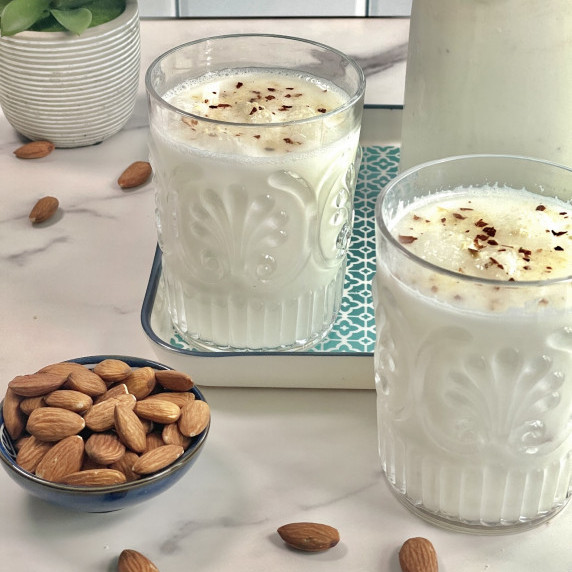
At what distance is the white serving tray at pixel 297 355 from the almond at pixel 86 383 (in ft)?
0.22

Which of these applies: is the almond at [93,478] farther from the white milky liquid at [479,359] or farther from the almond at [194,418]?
the white milky liquid at [479,359]

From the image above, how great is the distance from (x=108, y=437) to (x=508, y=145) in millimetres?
388

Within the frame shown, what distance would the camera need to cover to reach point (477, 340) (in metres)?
0.58

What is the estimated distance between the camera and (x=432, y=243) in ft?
2.05

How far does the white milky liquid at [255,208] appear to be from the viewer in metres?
0.70

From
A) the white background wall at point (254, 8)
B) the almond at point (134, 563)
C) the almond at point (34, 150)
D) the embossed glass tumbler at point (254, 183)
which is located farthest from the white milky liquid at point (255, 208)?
the white background wall at point (254, 8)

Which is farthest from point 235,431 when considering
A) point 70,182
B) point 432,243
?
point 70,182

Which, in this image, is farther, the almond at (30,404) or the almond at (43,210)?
the almond at (43,210)

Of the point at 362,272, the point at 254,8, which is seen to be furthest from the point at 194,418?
the point at 254,8

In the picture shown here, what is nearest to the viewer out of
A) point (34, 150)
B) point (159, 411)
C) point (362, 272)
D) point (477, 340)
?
→ point (477, 340)

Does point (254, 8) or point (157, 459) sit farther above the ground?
point (157, 459)

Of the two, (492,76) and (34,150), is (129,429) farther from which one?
(34,150)

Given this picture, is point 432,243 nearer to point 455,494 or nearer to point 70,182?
point 455,494

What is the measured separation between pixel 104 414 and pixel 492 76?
38 cm
